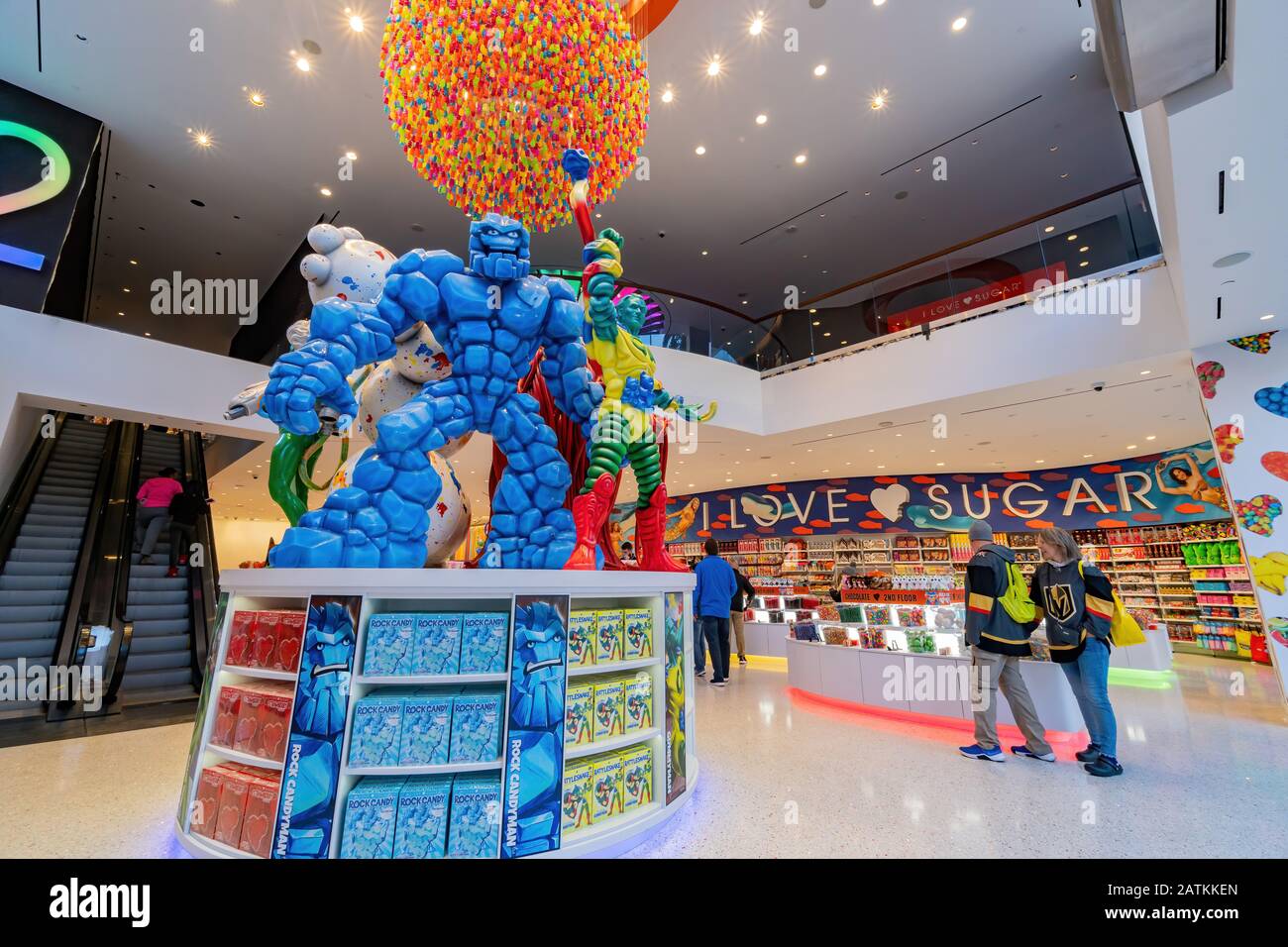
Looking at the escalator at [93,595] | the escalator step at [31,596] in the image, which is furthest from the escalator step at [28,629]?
the escalator step at [31,596]

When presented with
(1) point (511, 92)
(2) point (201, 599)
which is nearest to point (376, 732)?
(1) point (511, 92)

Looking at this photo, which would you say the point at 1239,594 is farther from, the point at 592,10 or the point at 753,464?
the point at 592,10

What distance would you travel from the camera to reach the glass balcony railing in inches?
241

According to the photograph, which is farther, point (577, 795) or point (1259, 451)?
point (1259, 451)

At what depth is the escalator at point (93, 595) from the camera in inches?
195

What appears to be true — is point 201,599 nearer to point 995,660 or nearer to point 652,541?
point 652,541

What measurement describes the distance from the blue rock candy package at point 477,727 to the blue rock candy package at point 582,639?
34 cm

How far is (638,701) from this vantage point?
2605 mm

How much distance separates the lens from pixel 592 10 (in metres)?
3.28

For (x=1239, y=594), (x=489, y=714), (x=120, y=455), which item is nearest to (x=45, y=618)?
(x=120, y=455)

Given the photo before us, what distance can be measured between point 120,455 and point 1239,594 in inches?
684

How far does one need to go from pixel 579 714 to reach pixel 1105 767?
332 centimetres

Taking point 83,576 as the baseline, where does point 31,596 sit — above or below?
below
